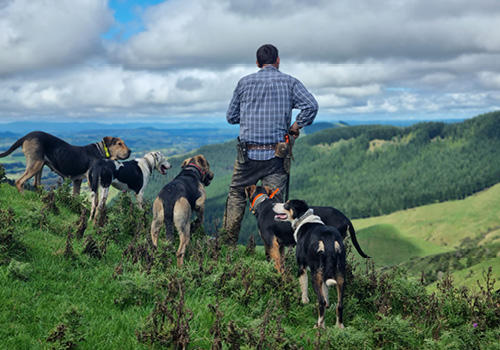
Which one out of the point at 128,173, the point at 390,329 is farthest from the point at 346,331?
the point at 128,173

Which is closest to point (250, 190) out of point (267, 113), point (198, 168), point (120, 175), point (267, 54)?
point (198, 168)

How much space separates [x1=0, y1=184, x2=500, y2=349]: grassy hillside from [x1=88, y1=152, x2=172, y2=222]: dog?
8.67 ft

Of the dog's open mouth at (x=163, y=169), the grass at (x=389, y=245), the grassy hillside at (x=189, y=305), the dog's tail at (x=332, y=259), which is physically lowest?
the grass at (x=389, y=245)

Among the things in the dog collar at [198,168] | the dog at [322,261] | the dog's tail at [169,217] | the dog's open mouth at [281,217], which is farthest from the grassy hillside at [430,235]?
the dog at [322,261]

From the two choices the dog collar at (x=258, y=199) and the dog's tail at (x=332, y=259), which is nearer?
the dog's tail at (x=332, y=259)

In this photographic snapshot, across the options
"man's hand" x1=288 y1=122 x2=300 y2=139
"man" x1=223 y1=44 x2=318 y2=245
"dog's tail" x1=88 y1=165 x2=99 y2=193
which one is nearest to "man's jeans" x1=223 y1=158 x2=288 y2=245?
"man" x1=223 y1=44 x2=318 y2=245

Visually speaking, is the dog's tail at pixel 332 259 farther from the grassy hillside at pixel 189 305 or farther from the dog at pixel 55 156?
the dog at pixel 55 156

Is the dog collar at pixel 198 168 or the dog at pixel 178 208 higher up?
the dog collar at pixel 198 168

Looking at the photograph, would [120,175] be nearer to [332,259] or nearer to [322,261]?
[322,261]

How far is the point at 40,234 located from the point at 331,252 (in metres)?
5.50

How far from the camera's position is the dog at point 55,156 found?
36.4ft

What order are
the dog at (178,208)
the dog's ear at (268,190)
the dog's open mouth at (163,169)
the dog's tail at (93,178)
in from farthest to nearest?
the dog's open mouth at (163,169)
the dog's tail at (93,178)
the dog's ear at (268,190)
the dog at (178,208)

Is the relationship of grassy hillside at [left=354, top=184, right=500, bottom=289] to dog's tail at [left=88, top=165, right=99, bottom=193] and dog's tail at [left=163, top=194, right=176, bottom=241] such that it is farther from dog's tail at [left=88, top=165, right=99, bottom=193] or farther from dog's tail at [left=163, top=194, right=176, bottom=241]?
dog's tail at [left=163, top=194, right=176, bottom=241]

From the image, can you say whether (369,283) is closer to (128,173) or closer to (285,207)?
(285,207)
